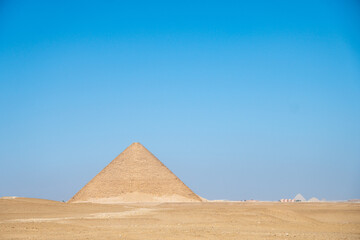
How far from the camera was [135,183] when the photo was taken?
57.4m

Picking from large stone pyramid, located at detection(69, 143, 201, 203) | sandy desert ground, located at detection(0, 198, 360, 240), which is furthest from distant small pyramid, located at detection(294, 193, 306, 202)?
sandy desert ground, located at detection(0, 198, 360, 240)

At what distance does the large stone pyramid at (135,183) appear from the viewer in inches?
Result: 2196

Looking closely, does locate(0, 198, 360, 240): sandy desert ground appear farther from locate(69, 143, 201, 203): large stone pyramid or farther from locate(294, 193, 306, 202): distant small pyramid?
locate(294, 193, 306, 202): distant small pyramid

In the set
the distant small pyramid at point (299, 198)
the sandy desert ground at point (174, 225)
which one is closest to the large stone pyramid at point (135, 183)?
the sandy desert ground at point (174, 225)

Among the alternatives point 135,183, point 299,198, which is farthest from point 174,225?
point 299,198

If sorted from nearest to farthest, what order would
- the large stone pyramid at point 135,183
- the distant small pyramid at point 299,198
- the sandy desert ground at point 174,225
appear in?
the sandy desert ground at point 174,225, the large stone pyramid at point 135,183, the distant small pyramid at point 299,198

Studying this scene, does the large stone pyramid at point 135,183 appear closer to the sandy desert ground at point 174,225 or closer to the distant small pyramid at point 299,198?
the sandy desert ground at point 174,225

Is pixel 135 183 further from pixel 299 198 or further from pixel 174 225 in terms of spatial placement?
pixel 299 198

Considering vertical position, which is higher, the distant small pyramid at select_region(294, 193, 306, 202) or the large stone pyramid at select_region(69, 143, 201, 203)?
the distant small pyramid at select_region(294, 193, 306, 202)

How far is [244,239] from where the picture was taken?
16.7 m

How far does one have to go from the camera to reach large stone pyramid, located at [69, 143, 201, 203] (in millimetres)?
55781

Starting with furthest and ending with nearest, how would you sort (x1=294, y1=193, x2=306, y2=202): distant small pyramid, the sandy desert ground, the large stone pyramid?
(x1=294, y1=193, x2=306, y2=202): distant small pyramid < the large stone pyramid < the sandy desert ground

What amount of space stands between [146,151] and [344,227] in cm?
4069

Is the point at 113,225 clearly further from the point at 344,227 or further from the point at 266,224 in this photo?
the point at 344,227
